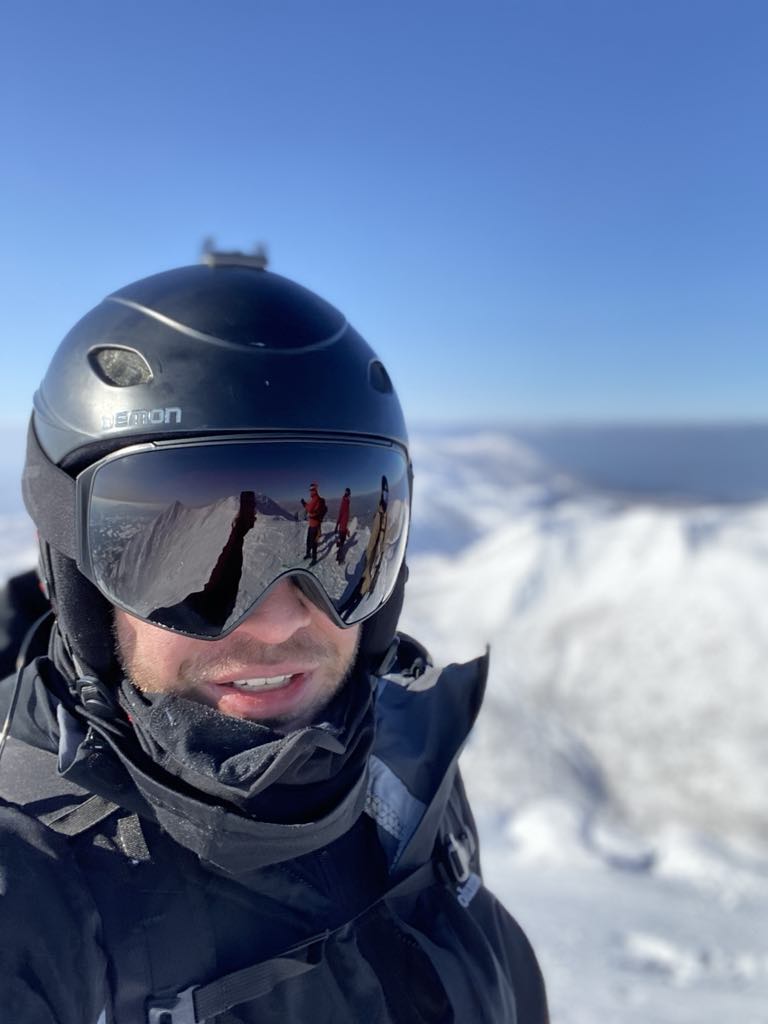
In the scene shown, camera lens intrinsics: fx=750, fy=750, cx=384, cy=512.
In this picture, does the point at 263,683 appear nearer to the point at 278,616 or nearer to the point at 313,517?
the point at 278,616

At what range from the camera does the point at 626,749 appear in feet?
14.4

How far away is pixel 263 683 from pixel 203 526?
0.29m

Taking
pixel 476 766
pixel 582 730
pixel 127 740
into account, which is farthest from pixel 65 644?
pixel 582 730

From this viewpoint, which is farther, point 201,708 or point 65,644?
point 65,644

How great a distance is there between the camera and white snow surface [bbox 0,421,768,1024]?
2697mm

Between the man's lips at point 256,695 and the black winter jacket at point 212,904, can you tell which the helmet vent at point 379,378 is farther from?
the black winter jacket at point 212,904

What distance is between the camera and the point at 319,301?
4.87 feet

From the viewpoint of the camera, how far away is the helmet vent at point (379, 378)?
1482mm

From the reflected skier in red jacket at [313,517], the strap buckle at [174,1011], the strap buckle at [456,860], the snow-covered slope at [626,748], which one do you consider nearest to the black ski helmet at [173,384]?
the reflected skier in red jacket at [313,517]

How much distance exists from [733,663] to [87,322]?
4.47 metres

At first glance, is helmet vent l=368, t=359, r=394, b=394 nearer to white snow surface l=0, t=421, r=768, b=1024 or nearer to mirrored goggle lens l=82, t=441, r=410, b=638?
mirrored goggle lens l=82, t=441, r=410, b=638

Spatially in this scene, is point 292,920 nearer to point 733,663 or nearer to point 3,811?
point 3,811

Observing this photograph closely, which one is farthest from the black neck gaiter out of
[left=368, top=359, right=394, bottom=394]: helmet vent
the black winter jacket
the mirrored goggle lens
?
[left=368, top=359, right=394, bottom=394]: helmet vent

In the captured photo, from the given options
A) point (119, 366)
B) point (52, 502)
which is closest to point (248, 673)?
point (52, 502)
